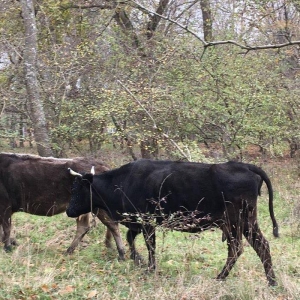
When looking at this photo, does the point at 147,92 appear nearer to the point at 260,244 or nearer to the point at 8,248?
the point at 8,248

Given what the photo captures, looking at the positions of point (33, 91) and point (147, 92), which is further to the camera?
point (147, 92)

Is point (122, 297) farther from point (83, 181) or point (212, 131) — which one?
point (212, 131)

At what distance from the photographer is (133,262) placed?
27.4 feet

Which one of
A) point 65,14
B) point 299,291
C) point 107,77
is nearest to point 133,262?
point 299,291

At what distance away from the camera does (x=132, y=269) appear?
25.8 feet

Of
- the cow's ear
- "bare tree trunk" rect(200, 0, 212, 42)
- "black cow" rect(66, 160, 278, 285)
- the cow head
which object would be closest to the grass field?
"black cow" rect(66, 160, 278, 285)

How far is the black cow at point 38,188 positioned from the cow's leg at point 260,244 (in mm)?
2838

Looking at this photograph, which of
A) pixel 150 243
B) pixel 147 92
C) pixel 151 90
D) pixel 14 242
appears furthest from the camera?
pixel 147 92

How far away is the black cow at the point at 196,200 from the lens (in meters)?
7.36

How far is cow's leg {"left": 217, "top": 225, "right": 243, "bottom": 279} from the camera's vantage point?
7297 millimetres

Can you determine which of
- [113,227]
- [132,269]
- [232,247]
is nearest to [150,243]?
[132,269]

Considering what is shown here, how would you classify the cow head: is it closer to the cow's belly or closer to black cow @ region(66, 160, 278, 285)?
black cow @ region(66, 160, 278, 285)

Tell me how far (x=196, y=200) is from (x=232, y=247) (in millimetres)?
861

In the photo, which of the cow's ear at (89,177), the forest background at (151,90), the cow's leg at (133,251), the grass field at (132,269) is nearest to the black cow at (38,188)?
the grass field at (132,269)
